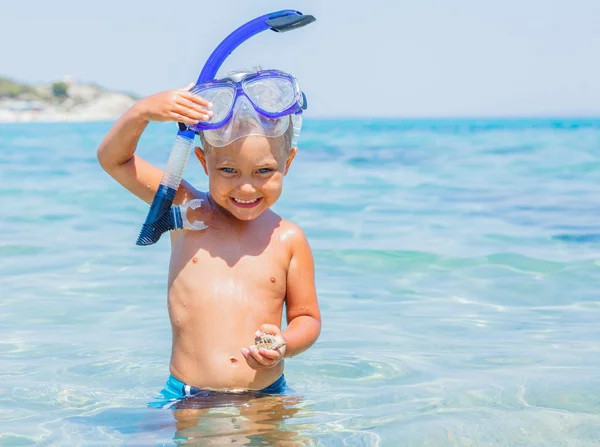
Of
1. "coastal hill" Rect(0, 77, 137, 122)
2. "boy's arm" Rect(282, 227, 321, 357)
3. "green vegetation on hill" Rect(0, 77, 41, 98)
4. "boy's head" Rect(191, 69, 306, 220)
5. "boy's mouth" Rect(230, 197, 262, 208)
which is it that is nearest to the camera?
"boy's head" Rect(191, 69, 306, 220)

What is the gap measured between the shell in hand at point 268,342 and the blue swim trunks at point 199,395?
1.33 feet

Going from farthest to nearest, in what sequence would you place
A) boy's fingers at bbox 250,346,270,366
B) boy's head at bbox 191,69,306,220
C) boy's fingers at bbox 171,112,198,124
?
boy's head at bbox 191,69,306,220 < boy's fingers at bbox 171,112,198,124 < boy's fingers at bbox 250,346,270,366

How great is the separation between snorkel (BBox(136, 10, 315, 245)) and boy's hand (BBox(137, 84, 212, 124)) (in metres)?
0.09

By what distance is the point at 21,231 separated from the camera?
26.6 feet

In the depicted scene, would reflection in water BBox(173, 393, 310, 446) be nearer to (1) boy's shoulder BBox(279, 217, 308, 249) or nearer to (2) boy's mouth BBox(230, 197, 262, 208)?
(1) boy's shoulder BBox(279, 217, 308, 249)

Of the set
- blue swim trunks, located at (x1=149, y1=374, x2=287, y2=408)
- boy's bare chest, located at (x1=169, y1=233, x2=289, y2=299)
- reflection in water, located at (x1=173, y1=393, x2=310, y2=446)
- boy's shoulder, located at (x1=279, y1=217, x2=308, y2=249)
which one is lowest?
reflection in water, located at (x1=173, y1=393, x2=310, y2=446)

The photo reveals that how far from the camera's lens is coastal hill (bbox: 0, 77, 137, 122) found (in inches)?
4281

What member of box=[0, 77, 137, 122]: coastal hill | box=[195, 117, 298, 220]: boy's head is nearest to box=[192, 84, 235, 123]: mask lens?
box=[195, 117, 298, 220]: boy's head

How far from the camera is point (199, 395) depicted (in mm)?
3043

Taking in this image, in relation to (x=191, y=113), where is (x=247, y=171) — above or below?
below

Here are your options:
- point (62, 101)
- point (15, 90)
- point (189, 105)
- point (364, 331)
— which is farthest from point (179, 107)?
point (62, 101)

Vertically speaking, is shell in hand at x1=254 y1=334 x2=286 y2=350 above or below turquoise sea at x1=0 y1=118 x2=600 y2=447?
above

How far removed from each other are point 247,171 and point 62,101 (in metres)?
119

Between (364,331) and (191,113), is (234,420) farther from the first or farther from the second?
(364,331)
